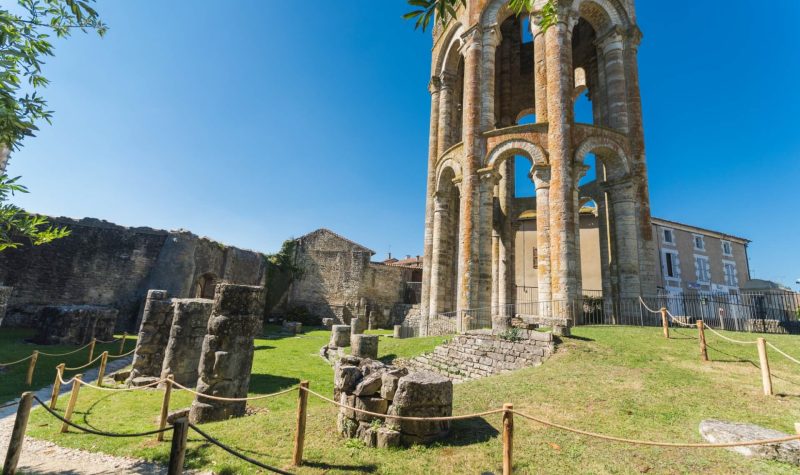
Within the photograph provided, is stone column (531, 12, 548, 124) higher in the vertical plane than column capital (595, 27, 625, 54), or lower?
lower

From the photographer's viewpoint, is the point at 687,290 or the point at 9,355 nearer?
the point at 9,355

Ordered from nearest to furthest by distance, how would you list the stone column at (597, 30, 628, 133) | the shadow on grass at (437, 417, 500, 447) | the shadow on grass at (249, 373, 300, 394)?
the shadow on grass at (437, 417, 500, 447) < the shadow on grass at (249, 373, 300, 394) < the stone column at (597, 30, 628, 133)

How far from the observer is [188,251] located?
752 inches

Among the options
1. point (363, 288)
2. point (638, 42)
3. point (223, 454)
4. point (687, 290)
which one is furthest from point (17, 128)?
point (687, 290)

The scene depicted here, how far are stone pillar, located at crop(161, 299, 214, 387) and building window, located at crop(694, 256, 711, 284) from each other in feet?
106

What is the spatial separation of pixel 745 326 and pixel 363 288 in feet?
71.4

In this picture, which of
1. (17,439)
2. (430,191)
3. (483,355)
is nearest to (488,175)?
(430,191)

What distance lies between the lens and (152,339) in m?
9.59

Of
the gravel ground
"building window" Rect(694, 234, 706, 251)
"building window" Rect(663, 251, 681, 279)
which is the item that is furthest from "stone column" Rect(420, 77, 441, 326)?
"building window" Rect(694, 234, 706, 251)

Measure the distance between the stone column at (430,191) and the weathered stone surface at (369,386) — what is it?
12669 millimetres

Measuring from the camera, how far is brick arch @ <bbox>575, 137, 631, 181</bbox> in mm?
14453

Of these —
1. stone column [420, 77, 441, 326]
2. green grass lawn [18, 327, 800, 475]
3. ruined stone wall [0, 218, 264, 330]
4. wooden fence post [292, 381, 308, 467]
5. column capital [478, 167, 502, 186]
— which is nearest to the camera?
green grass lawn [18, 327, 800, 475]

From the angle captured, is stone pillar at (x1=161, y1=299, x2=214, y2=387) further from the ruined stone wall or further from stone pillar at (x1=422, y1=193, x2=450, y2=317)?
the ruined stone wall

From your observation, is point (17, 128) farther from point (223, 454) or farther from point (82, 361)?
point (82, 361)
